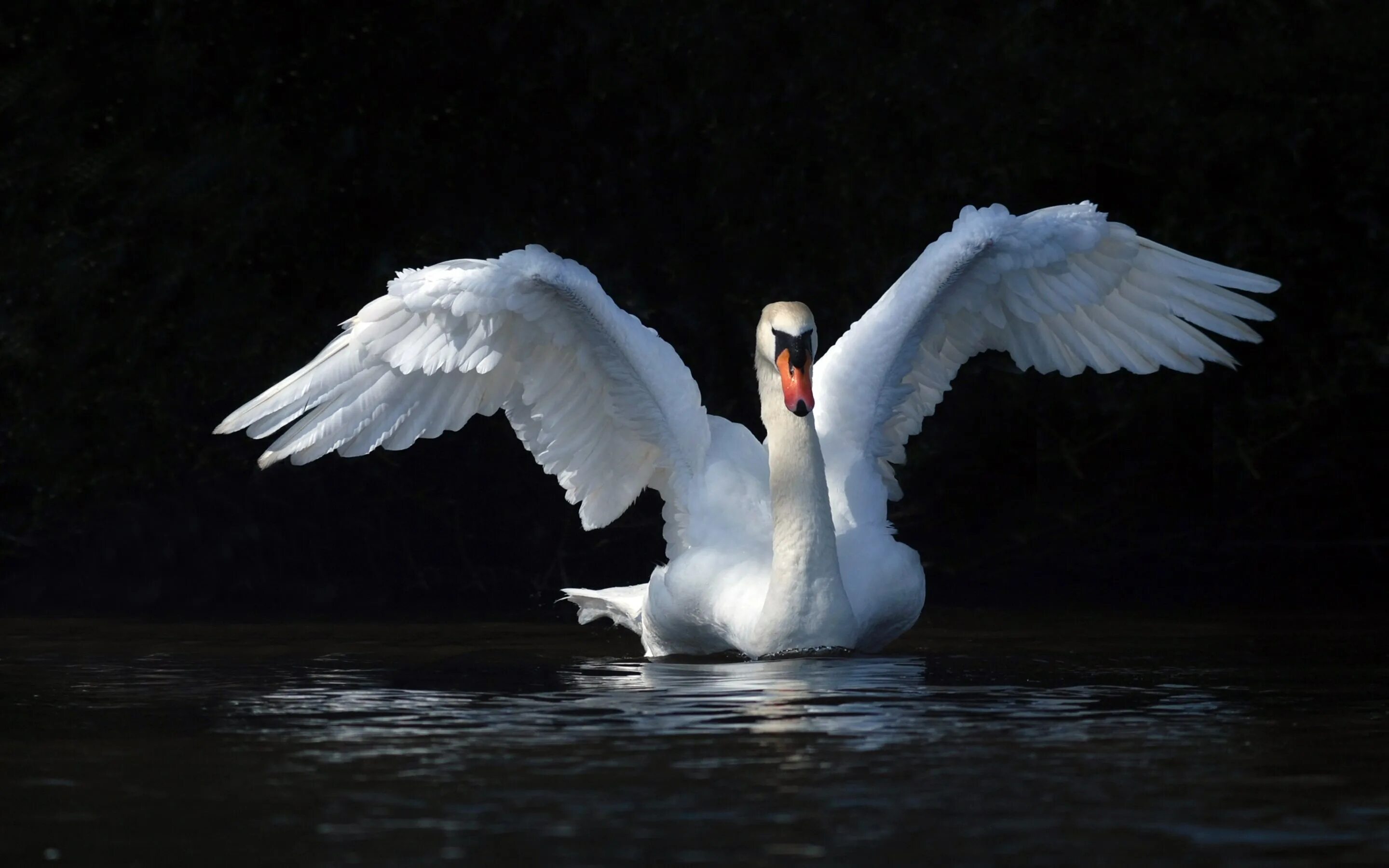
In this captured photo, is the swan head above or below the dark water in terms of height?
above

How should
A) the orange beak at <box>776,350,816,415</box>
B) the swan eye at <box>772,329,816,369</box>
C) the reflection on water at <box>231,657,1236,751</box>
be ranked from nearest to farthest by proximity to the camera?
the reflection on water at <box>231,657,1236,751</box>, the orange beak at <box>776,350,816,415</box>, the swan eye at <box>772,329,816,369</box>

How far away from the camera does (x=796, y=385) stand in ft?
25.4

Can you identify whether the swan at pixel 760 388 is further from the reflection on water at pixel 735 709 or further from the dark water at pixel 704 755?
the reflection on water at pixel 735 709

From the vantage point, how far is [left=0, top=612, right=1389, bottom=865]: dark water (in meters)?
4.30

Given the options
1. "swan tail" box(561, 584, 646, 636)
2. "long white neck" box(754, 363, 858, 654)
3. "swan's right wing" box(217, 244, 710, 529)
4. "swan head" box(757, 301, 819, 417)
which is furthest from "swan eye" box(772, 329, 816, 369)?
"swan tail" box(561, 584, 646, 636)

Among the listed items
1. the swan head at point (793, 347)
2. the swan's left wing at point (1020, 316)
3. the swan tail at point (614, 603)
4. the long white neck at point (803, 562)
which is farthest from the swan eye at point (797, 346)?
the swan tail at point (614, 603)

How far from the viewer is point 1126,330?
9164mm

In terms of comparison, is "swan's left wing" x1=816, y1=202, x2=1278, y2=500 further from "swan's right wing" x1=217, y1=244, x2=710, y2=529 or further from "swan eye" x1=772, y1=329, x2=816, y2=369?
"swan eye" x1=772, y1=329, x2=816, y2=369

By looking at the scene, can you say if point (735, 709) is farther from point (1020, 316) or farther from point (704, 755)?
point (1020, 316)

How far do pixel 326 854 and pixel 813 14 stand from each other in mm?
7619

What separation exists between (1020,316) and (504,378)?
1974 mm

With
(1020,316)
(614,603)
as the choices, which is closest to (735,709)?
(614,603)

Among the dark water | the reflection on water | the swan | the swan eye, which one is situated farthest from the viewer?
the swan

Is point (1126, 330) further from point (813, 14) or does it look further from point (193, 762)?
point (193, 762)
